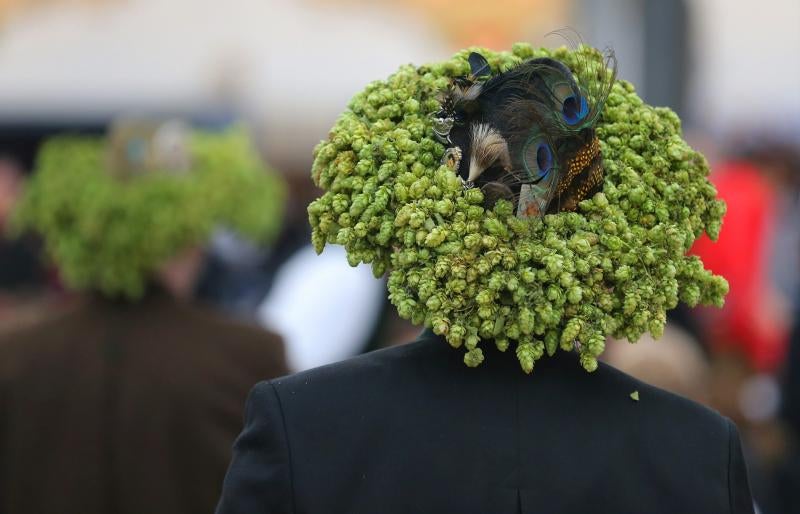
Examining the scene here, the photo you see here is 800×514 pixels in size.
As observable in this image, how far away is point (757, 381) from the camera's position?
5.76m

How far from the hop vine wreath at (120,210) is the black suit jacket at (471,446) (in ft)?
6.44

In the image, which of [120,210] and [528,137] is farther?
[120,210]

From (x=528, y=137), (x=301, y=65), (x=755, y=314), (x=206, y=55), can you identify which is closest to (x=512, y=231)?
(x=528, y=137)

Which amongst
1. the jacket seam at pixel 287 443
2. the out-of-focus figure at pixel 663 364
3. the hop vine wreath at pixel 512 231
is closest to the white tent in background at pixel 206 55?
the out-of-focus figure at pixel 663 364

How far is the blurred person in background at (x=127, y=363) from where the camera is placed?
350 centimetres

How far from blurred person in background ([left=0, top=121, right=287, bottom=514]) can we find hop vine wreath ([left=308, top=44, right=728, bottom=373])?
5.34ft

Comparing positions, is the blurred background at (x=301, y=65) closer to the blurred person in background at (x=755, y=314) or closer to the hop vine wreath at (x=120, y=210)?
the blurred person in background at (x=755, y=314)

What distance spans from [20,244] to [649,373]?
4692 millimetres

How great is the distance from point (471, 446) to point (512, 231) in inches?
13.7

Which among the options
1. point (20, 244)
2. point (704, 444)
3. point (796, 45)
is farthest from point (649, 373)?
point (796, 45)

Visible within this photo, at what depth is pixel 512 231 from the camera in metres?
1.97

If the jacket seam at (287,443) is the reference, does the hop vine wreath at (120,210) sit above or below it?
below

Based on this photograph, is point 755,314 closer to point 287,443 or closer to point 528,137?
point 528,137

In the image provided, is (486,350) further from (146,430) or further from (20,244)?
(20,244)
